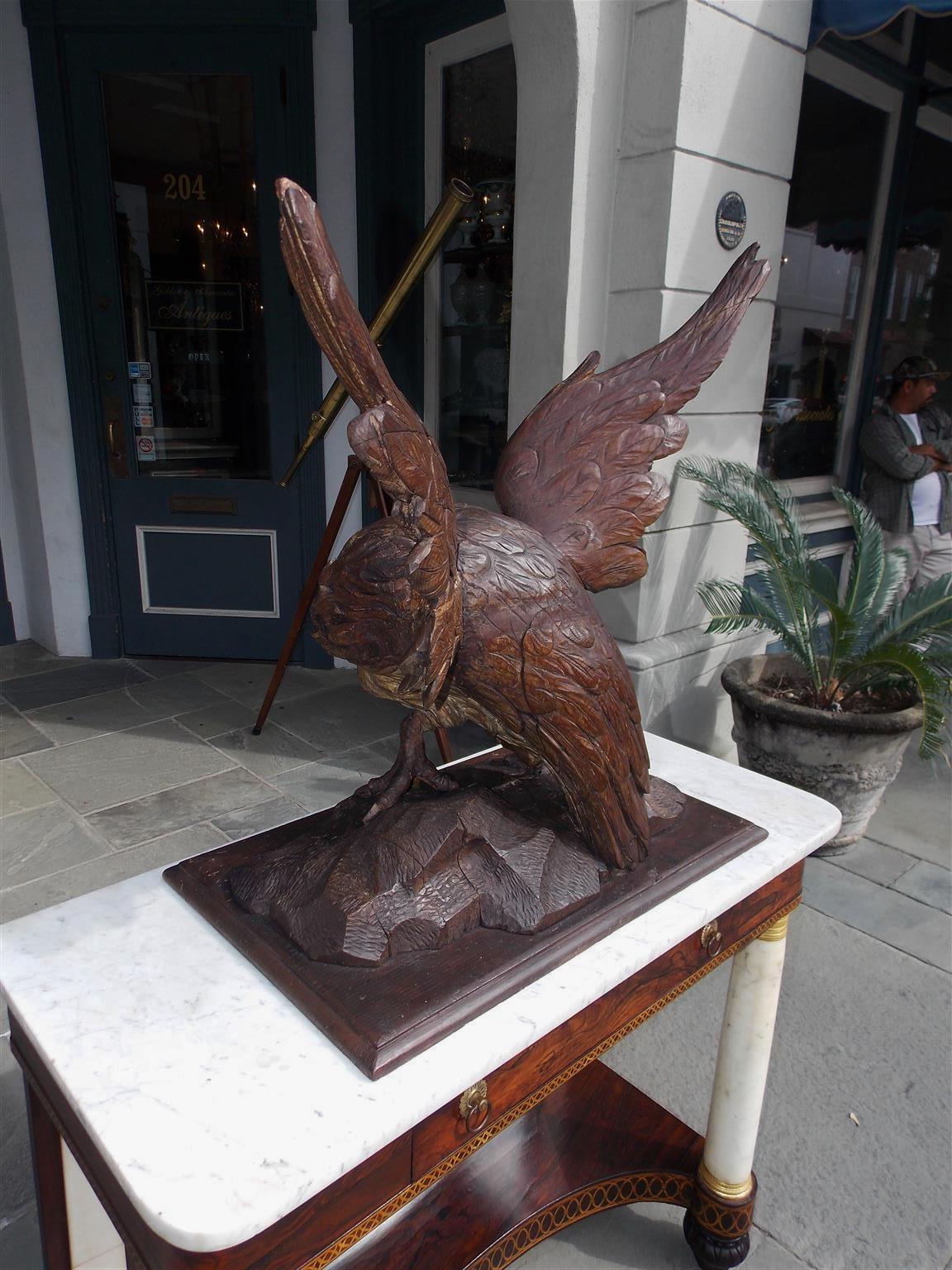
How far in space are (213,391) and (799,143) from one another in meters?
3.01

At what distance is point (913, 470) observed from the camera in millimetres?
4301

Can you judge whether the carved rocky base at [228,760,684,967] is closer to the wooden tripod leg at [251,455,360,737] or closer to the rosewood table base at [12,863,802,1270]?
the rosewood table base at [12,863,802,1270]

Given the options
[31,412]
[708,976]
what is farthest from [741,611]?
[31,412]

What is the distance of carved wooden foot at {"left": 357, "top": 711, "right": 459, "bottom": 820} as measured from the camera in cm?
121

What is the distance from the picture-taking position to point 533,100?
106 inches

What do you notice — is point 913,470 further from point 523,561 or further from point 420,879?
point 420,879

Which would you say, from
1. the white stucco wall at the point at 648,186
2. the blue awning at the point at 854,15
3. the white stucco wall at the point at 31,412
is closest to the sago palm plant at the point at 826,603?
the white stucco wall at the point at 648,186

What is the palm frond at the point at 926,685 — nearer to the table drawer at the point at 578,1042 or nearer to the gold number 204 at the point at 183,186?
the table drawer at the point at 578,1042

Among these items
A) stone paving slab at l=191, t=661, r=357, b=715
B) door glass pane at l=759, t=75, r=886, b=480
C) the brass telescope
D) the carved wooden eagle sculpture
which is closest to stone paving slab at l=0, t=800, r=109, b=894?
stone paving slab at l=191, t=661, r=357, b=715

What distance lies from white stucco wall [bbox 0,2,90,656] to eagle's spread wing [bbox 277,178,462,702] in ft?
12.6

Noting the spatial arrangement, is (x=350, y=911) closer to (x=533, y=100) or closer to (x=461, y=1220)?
(x=461, y=1220)

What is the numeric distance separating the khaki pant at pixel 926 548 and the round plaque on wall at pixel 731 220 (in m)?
2.14

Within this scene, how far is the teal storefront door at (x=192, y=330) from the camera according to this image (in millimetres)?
3787

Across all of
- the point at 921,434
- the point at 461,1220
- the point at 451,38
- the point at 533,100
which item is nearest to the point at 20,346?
the point at 451,38
